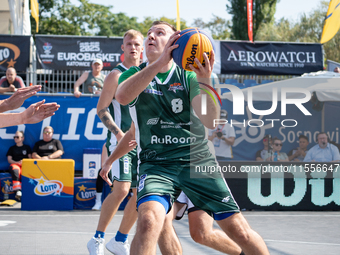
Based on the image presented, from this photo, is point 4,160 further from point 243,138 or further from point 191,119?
point 191,119

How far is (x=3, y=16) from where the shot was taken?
23.2 metres

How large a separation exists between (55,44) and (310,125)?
804 cm

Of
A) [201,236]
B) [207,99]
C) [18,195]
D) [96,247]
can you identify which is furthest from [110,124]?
[18,195]

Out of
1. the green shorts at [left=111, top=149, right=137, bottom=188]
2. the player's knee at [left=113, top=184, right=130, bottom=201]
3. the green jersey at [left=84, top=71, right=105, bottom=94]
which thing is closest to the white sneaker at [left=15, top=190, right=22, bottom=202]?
the green jersey at [left=84, top=71, right=105, bottom=94]

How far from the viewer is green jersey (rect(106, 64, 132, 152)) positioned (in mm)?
4895

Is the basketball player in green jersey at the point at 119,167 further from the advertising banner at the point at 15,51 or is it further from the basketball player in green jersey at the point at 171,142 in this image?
the advertising banner at the point at 15,51

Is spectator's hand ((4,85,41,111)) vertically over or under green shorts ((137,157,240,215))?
over

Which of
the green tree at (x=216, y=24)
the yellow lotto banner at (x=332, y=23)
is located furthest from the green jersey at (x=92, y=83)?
the green tree at (x=216, y=24)

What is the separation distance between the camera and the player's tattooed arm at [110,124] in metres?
4.71

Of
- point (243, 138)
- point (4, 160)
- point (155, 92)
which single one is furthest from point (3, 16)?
point (155, 92)

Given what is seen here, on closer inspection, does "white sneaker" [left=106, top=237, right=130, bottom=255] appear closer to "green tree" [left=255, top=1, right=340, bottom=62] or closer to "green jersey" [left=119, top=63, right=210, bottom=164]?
Result: "green jersey" [left=119, top=63, right=210, bottom=164]

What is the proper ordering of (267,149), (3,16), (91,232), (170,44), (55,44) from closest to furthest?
1. (170,44)
2. (91,232)
3. (267,149)
4. (55,44)
5. (3,16)

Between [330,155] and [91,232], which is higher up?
[330,155]

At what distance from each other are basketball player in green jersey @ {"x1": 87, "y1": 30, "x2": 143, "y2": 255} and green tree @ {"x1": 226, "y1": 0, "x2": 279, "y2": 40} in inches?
1274
